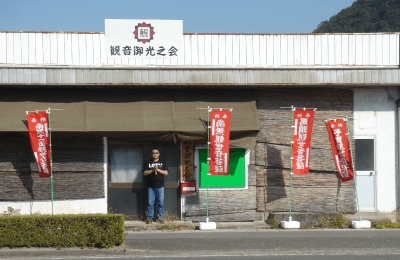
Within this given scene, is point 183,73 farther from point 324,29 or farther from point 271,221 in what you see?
point 324,29

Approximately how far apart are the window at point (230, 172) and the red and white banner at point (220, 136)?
0.64 m

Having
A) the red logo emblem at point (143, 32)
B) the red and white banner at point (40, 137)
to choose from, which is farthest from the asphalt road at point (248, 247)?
the red logo emblem at point (143, 32)

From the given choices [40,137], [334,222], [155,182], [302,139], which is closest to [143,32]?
[40,137]

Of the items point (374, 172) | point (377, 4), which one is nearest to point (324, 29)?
point (377, 4)

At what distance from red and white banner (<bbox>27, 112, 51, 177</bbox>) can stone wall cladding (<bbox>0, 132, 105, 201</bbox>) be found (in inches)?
16.5

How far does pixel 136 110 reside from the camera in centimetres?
1059

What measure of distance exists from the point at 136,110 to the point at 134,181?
1.90 meters

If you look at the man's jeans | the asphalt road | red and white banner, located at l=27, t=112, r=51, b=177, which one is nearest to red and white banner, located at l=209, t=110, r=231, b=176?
the man's jeans

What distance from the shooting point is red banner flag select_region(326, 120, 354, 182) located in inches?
408

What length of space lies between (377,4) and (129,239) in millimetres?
46038

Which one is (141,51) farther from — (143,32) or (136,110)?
(136,110)

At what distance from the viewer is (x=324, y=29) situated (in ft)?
155

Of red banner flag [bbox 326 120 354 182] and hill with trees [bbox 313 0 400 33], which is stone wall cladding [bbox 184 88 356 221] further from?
hill with trees [bbox 313 0 400 33]

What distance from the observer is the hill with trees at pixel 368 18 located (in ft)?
141
